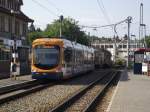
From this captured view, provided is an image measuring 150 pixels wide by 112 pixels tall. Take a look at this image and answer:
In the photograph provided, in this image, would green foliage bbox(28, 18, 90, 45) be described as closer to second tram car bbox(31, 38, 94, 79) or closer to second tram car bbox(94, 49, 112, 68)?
second tram car bbox(94, 49, 112, 68)

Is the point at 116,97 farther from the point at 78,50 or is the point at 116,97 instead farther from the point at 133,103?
the point at 78,50

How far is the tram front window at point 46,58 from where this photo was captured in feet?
102

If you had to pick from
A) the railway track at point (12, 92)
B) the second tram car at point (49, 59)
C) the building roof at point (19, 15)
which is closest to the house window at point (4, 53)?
the building roof at point (19, 15)

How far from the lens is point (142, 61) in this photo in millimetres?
45812

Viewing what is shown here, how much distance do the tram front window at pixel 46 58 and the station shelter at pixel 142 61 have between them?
1382cm

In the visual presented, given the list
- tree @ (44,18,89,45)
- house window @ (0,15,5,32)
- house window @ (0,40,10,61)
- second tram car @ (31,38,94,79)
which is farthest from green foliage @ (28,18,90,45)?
second tram car @ (31,38,94,79)

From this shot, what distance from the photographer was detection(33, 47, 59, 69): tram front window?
3117cm

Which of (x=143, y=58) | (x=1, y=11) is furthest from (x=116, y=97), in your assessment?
(x=1, y=11)

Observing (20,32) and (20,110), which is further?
(20,32)

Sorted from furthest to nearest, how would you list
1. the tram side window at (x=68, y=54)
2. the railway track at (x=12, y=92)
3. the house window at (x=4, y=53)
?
the house window at (x=4, y=53)
the tram side window at (x=68, y=54)
the railway track at (x=12, y=92)

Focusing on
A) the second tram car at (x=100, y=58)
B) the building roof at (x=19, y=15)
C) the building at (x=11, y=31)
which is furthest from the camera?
the second tram car at (x=100, y=58)

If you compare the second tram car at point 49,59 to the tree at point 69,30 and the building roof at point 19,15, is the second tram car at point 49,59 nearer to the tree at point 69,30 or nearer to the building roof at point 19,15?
the building roof at point 19,15

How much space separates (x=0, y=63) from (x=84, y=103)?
26183 millimetres

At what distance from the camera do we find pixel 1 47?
45938 millimetres
